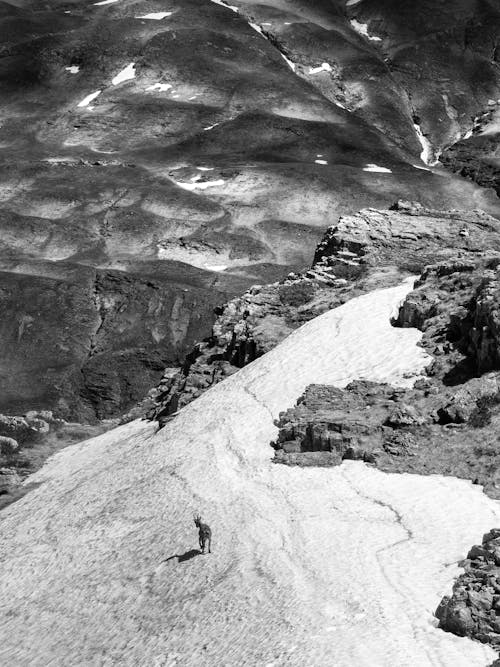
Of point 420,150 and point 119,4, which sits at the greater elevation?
point 119,4

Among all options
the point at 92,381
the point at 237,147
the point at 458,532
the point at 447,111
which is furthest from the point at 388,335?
the point at 447,111

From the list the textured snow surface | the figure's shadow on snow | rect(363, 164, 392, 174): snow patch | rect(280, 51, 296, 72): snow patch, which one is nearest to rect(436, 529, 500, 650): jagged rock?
the textured snow surface

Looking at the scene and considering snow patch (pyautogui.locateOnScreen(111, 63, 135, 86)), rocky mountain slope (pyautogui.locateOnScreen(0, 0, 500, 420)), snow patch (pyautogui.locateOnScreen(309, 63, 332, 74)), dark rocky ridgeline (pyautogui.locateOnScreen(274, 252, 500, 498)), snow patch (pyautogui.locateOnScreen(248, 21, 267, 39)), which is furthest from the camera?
snow patch (pyautogui.locateOnScreen(248, 21, 267, 39))

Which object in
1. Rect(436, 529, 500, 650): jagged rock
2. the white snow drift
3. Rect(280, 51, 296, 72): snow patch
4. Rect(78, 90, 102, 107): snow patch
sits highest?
Rect(436, 529, 500, 650): jagged rock

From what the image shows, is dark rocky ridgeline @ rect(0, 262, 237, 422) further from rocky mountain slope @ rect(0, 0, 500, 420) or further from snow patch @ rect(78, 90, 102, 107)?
snow patch @ rect(78, 90, 102, 107)

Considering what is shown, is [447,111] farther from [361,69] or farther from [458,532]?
[458,532]

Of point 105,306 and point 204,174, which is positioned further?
point 204,174

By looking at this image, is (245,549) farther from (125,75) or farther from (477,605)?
(125,75)
